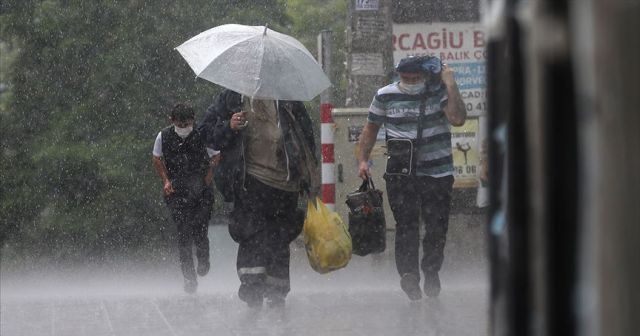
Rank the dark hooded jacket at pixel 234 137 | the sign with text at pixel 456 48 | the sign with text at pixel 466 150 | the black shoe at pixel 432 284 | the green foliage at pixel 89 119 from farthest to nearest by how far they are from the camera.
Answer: the green foliage at pixel 89 119 → the sign with text at pixel 466 150 → the sign with text at pixel 456 48 → the black shoe at pixel 432 284 → the dark hooded jacket at pixel 234 137

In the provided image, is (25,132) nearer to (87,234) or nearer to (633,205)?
(87,234)

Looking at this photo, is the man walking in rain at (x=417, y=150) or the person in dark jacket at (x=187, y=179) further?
the person in dark jacket at (x=187, y=179)

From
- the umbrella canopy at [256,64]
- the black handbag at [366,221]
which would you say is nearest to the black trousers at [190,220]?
the umbrella canopy at [256,64]

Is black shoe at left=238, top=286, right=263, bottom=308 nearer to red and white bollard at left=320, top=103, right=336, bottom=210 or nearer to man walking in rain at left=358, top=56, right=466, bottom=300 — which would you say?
man walking in rain at left=358, top=56, right=466, bottom=300

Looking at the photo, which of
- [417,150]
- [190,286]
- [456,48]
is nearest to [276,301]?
[417,150]

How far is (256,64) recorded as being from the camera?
959 cm

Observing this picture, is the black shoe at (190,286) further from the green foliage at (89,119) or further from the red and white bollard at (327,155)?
the green foliage at (89,119)

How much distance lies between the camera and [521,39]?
1.88 m

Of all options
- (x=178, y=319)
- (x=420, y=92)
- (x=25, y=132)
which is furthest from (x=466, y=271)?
(x=25, y=132)

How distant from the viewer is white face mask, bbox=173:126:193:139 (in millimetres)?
11086

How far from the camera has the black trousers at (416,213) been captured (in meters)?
9.77

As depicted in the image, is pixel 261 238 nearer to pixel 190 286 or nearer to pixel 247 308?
pixel 247 308

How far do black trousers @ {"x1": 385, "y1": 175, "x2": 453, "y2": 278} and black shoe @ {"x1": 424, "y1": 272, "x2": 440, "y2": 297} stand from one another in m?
0.11

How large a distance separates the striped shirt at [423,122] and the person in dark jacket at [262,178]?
63 cm
